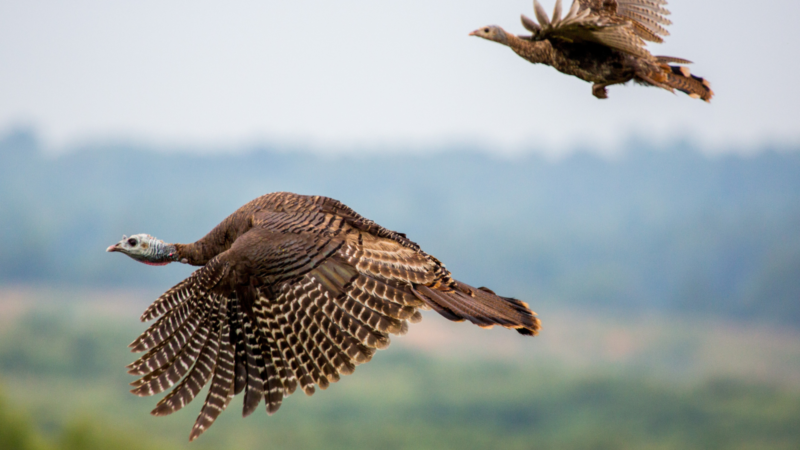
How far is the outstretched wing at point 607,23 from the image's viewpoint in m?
5.83

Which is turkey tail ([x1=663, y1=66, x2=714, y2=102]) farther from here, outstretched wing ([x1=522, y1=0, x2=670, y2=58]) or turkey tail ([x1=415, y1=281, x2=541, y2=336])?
turkey tail ([x1=415, y1=281, x2=541, y2=336])

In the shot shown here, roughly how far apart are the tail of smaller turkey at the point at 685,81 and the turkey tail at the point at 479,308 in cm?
228

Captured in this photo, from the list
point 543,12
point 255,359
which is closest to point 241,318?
point 255,359

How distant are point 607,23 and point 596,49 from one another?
0.43 metres

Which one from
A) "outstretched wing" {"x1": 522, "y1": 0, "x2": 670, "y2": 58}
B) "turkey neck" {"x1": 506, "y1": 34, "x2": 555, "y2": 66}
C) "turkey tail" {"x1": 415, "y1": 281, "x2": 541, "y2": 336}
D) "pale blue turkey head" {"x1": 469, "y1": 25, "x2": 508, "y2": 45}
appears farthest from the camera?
"pale blue turkey head" {"x1": 469, "y1": 25, "x2": 508, "y2": 45}

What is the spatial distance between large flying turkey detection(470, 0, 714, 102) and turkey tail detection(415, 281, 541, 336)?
2.16 meters

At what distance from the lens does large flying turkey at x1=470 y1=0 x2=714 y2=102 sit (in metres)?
5.88

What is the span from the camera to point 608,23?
19.1 feet

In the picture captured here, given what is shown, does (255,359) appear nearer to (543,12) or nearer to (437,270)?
(437,270)

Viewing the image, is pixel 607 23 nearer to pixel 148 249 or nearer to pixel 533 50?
pixel 533 50

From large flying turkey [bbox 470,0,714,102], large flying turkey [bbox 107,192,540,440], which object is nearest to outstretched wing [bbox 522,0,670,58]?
large flying turkey [bbox 470,0,714,102]

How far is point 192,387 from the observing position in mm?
5520

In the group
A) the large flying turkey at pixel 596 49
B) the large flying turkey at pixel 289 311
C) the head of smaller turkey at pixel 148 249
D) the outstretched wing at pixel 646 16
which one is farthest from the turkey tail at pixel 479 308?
the outstretched wing at pixel 646 16

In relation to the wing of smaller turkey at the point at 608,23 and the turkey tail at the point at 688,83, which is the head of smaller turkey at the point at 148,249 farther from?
the turkey tail at the point at 688,83
